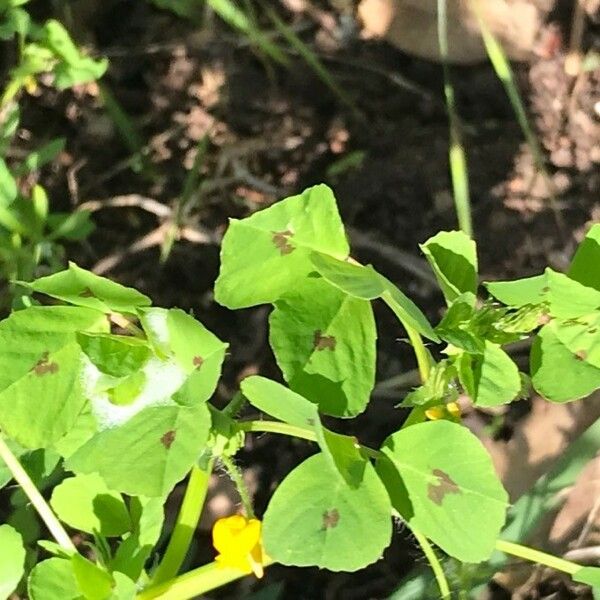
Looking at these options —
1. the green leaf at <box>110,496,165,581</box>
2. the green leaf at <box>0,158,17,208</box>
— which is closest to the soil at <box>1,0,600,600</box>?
the green leaf at <box>0,158,17,208</box>

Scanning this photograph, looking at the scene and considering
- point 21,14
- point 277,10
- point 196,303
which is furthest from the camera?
point 277,10

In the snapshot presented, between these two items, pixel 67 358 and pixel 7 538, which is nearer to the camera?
pixel 67 358

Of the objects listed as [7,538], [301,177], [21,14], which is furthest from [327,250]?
[301,177]

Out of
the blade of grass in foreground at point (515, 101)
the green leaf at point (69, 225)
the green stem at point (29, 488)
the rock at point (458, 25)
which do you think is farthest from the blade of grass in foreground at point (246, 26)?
the green stem at point (29, 488)

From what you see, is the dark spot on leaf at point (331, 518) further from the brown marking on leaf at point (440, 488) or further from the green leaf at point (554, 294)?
the green leaf at point (554, 294)

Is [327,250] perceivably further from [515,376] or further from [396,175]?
[396,175]

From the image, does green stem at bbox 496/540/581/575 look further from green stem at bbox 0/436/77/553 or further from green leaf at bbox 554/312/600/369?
green stem at bbox 0/436/77/553

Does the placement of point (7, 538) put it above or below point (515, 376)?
below

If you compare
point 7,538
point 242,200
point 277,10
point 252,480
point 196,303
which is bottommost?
point 252,480
